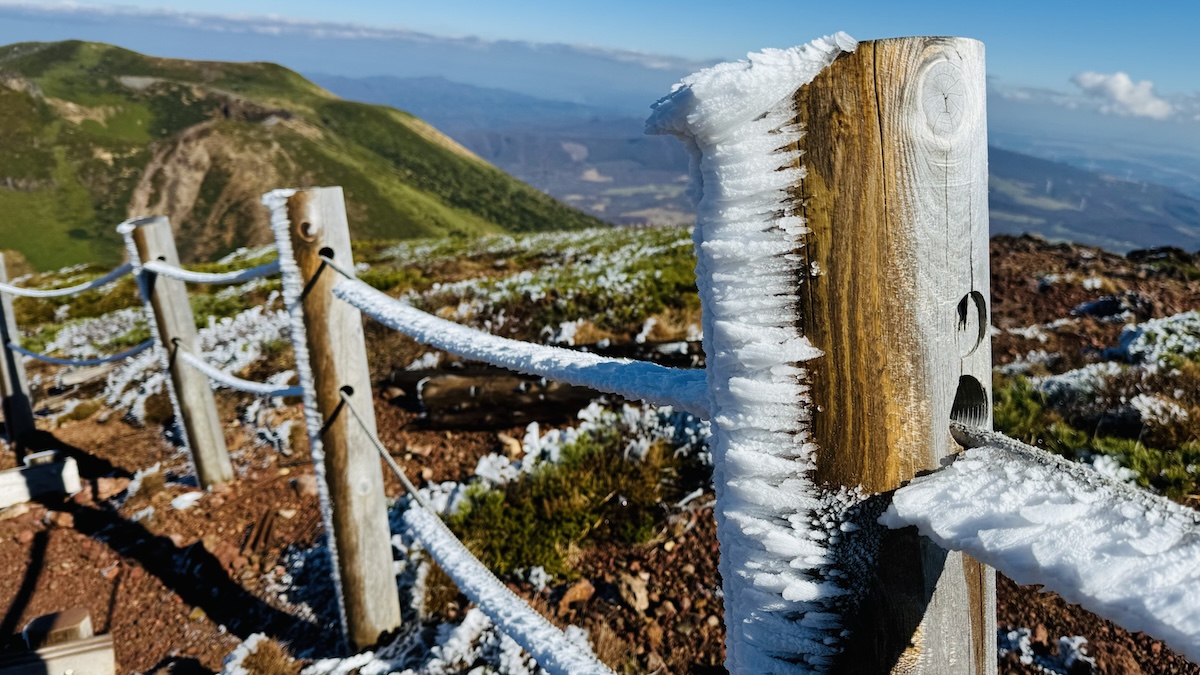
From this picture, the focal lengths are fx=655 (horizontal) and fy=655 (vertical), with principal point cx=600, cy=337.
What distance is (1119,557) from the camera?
2.59 ft

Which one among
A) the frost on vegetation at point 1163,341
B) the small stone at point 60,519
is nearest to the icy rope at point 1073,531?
the frost on vegetation at point 1163,341

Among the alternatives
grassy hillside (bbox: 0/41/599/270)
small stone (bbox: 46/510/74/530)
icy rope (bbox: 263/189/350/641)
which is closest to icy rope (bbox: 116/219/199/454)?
small stone (bbox: 46/510/74/530)

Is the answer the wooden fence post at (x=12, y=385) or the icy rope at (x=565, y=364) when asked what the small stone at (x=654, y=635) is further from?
the wooden fence post at (x=12, y=385)

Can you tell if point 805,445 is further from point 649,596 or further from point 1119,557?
point 649,596

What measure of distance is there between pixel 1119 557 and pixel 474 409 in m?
6.06

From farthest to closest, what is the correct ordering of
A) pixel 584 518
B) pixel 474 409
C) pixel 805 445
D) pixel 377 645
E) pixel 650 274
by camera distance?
pixel 650 274 → pixel 474 409 → pixel 584 518 → pixel 377 645 → pixel 805 445

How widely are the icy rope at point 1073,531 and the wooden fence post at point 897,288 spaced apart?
0.11 metres

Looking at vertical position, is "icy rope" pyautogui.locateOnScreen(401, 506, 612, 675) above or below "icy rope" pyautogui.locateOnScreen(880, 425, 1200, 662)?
below

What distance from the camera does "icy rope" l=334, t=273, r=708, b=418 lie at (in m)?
1.47

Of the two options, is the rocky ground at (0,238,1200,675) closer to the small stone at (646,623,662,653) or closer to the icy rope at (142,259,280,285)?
the small stone at (646,623,662,653)

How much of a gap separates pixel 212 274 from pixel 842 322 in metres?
4.51

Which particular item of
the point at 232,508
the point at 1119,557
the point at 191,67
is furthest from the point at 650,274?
the point at 191,67

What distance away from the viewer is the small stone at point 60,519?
607cm

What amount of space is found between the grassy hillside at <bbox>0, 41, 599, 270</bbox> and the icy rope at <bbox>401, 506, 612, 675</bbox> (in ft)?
376
